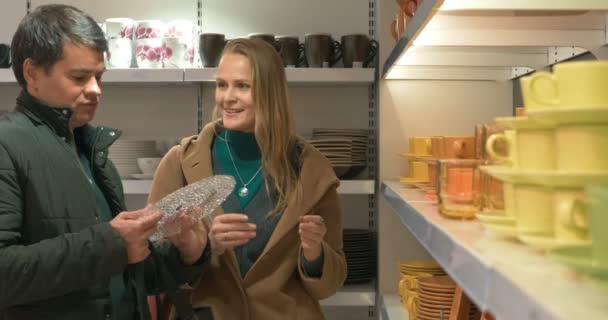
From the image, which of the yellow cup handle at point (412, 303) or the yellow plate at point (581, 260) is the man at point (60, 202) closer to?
the yellow cup handle at point (412, 303)

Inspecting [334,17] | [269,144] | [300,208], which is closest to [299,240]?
[300,208]

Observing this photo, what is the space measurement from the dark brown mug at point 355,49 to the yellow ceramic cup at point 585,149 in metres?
2.27

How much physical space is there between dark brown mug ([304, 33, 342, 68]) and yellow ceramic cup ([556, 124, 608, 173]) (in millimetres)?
2260

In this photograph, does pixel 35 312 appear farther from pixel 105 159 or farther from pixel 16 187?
pixel 105 159

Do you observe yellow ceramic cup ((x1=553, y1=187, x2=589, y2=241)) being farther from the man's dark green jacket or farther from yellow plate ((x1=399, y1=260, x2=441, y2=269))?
yellow plate ((x1=399, y1=260, x2=441, y2=269))

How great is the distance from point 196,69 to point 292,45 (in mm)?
401

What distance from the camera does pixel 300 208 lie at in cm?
227

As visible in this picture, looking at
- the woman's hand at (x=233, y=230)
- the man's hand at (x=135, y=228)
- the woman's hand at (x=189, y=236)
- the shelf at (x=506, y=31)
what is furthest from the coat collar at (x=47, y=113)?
the shelf at (x=506, y=31)

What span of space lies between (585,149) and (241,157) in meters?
1.71

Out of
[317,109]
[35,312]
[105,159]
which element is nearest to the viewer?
[35,312]

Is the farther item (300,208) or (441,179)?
(300,208)

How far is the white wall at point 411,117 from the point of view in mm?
3010

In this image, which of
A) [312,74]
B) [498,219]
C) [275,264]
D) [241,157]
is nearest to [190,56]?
[312,74]

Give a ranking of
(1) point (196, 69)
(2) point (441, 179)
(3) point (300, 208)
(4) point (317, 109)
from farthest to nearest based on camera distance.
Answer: (4) point (317, 109) → (1) point (196, 69) → (3) point (300, 208) → (2) point (441, 179)
